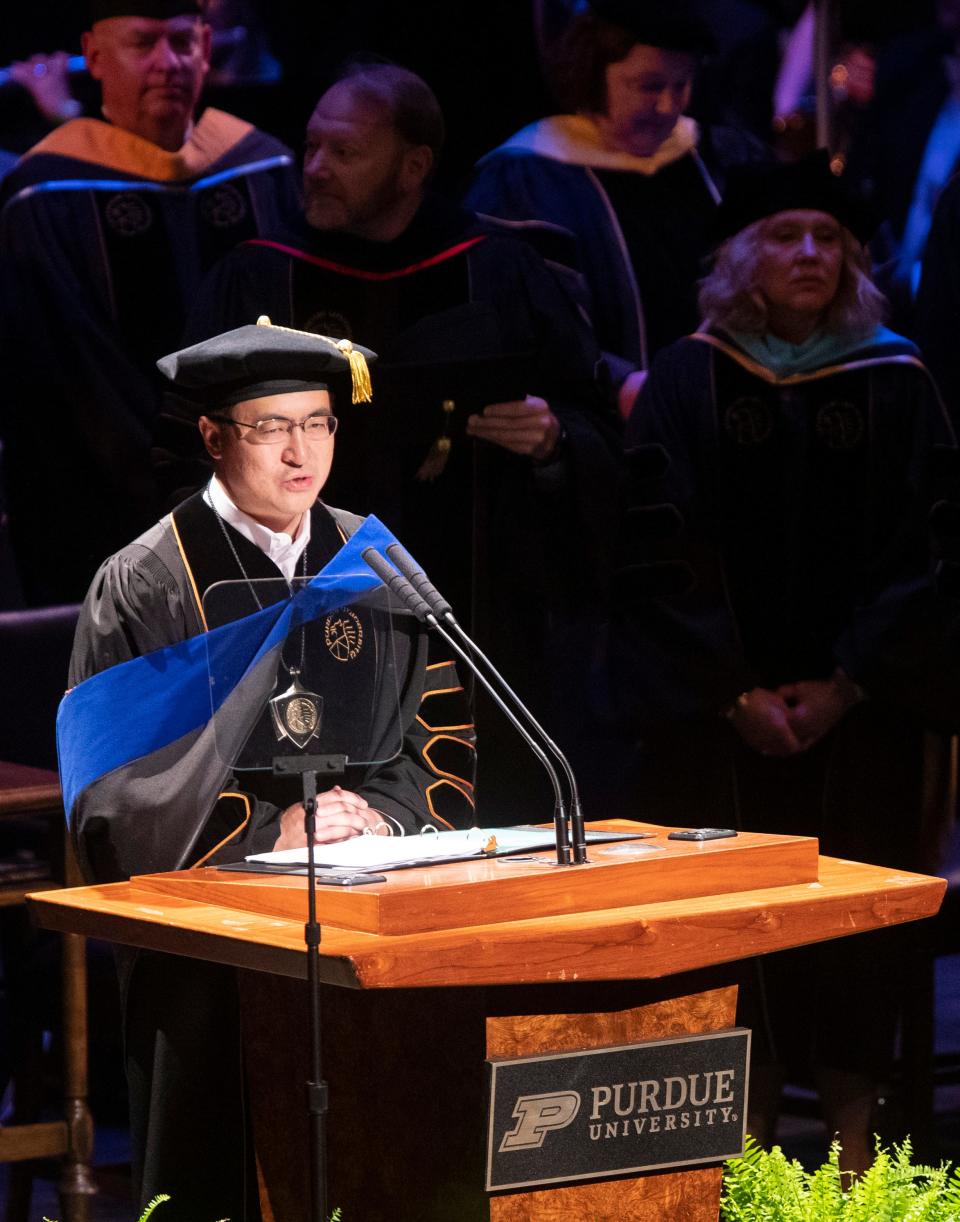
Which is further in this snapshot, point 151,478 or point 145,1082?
point 151,478

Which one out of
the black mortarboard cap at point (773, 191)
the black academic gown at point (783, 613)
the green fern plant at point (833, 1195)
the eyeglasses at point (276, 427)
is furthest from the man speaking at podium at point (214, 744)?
the black mortarboard cap at point (773, 191)

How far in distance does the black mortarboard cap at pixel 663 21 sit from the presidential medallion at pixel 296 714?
292cm

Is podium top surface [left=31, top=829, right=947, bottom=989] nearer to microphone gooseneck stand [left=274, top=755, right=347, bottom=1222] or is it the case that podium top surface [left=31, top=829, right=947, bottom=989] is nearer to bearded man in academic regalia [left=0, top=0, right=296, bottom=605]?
microphone gooseneck stand [left=274, top=755, right=347, bottom=1222]

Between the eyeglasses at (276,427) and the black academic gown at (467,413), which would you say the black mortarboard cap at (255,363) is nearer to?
the eyeglasses at (276,427)

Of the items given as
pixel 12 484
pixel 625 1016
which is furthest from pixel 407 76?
pixel 625 1016

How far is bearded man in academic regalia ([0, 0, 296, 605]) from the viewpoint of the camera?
506 cm

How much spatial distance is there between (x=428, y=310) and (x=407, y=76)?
59 cm

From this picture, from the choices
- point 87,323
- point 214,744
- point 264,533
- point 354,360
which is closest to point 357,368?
point 354,360

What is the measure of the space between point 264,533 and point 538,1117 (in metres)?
1.39

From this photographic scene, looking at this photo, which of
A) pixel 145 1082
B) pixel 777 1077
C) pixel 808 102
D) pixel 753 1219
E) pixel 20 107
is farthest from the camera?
pixel 808 102

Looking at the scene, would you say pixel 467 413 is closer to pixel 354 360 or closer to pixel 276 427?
pixel 354 360

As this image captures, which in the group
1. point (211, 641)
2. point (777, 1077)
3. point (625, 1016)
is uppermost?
point (211, 641)

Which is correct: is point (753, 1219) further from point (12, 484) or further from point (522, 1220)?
point (12, 484)

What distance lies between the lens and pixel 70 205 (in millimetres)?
5059
